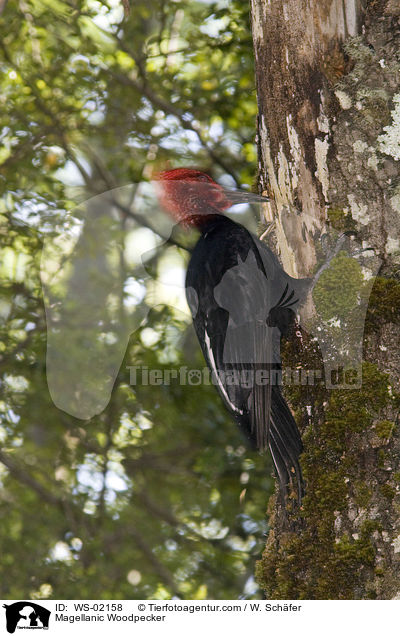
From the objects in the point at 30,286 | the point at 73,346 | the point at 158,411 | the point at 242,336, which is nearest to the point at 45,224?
the point at 30,286

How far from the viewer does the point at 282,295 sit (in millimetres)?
1549

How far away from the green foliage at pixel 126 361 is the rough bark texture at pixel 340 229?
1.33m

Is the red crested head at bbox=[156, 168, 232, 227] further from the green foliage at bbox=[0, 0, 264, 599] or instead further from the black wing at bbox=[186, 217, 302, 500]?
the green foliage at bbox=[0, 0, 264, 599]

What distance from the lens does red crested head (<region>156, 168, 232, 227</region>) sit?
1.78 meters

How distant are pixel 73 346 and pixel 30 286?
0.53 metres

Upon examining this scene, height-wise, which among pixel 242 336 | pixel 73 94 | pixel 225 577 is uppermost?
pixel 73 94

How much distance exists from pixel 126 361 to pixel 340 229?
1.55 meters

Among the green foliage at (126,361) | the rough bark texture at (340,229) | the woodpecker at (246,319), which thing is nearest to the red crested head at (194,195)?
the woodpecker at (246,319)

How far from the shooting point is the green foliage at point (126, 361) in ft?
9.00

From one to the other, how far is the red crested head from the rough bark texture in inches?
11.8

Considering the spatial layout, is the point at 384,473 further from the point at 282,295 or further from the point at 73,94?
the point at 73,94
